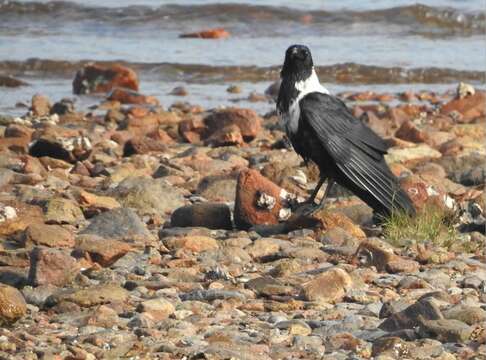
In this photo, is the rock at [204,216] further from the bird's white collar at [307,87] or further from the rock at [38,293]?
the rock at [38,293]

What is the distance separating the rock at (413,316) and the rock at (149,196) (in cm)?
285

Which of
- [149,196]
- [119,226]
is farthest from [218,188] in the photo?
[119,226]

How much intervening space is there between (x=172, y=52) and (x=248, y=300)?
1297 cm

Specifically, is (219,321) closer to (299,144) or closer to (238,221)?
(238,221)

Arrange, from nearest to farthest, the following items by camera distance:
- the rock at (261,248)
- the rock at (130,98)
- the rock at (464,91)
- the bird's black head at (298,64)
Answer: the rock at (261,248) → the bird's black head at (298,64) → the rock at (130,98) → the rock at (464,91)

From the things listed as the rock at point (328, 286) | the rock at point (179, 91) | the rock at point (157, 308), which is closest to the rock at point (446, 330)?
the rock at point (328, 286)

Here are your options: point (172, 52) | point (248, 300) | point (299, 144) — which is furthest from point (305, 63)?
point (172, 52)

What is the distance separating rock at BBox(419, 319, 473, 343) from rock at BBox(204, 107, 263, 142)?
5.92 meters

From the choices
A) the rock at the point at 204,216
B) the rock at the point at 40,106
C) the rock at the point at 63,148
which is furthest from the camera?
→ the rock at the point at 40,106

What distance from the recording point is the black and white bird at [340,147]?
7.64 m

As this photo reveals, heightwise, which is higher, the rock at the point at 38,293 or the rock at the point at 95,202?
the rock at the point at 38,293

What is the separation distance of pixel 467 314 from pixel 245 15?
52.0 ft

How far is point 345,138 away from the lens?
25.5 ft

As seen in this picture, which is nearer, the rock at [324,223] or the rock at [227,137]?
the rock at [324,223]
